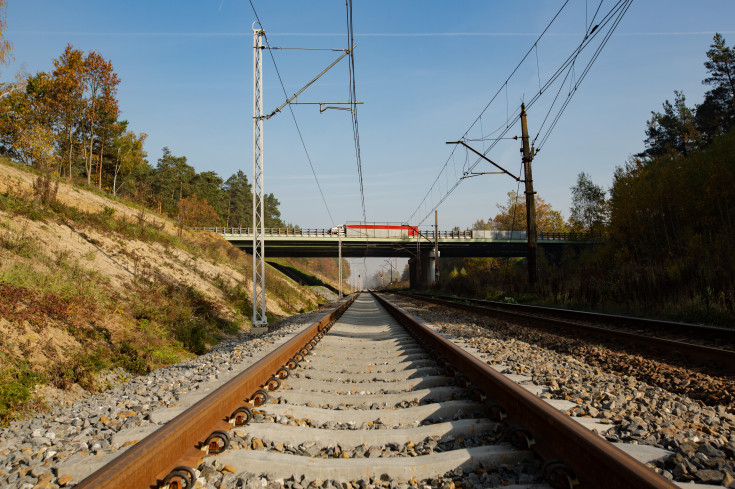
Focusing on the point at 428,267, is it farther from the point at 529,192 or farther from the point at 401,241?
the point at 529,192

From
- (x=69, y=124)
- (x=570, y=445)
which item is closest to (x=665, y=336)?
(x=570, y=445)

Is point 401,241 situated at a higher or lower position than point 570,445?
higher

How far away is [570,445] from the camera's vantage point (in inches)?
81.5

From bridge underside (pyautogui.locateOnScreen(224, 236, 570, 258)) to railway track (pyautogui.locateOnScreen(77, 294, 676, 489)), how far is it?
5156 centimetres

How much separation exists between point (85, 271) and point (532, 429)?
434 inches

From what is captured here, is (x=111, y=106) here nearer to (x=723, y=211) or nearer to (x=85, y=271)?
(x=85, y=271)

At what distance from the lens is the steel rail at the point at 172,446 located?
1.79 metres

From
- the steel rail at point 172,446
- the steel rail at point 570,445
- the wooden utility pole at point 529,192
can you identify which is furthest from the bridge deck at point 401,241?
the steel rail at point 570,445

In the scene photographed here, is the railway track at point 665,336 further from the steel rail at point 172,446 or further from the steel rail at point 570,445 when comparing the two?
the steel rail at point 172,446

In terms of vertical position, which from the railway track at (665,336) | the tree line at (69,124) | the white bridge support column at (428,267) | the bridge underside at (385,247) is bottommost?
the railway track at (665,336)

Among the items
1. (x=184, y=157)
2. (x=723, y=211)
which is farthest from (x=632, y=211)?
(x=184, y=157)

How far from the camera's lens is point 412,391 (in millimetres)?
3820

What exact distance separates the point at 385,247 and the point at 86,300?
56397 millimetres

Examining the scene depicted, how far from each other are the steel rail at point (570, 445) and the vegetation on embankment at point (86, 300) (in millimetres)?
4737
